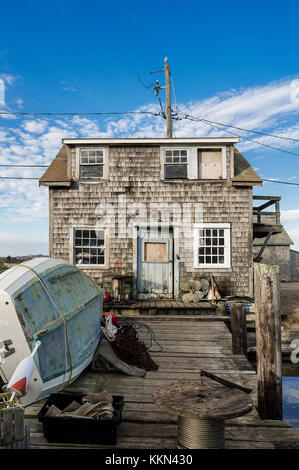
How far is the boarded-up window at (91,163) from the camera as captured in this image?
469 inches

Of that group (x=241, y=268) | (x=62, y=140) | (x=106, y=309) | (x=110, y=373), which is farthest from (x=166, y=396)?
(x=62, y=140)

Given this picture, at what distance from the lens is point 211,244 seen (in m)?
11.7

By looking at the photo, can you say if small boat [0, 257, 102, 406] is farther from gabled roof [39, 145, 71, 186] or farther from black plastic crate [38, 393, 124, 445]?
gabled roof [39, 145, 71, 186]

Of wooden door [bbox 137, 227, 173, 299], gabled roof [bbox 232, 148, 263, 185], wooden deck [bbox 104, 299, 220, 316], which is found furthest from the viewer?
wooden door [bbox 137, 227, 173, 299]

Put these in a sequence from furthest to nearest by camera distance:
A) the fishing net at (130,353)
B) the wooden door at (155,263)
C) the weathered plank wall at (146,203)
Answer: the wooden door at (155,263), the weathered plank wall at (146,203), the fishing net at (130,353)

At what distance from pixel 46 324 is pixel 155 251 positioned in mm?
7612

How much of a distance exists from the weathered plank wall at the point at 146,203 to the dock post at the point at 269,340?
6981mm

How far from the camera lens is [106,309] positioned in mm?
10391

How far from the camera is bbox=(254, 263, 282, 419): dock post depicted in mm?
4492

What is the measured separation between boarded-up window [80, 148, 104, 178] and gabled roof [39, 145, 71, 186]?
696mm

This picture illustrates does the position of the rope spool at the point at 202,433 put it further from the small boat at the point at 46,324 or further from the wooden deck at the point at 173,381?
the small boat at the point at 46,324

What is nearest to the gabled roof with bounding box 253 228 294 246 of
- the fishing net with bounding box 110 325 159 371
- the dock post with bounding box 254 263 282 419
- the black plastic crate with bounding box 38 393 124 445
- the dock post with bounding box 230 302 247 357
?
the dock post with bounding box 230 302 247 357

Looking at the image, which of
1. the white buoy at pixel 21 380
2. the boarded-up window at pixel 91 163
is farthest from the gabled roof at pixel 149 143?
the white buoy at pixel 21 380
